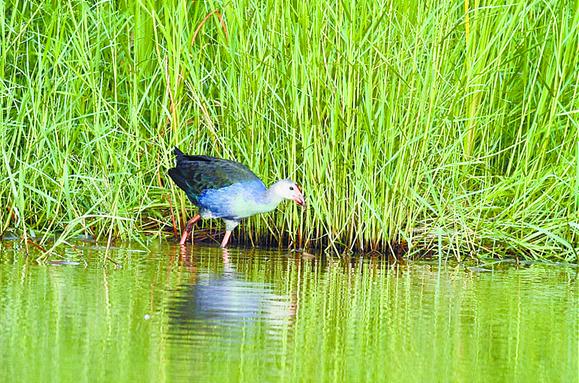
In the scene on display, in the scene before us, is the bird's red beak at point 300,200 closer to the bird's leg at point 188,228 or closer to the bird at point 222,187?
the bird at point 222,187

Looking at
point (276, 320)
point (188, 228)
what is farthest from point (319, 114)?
point (276, 320)

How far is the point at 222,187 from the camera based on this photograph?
28.0 feet

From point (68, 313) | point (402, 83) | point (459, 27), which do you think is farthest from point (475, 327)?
point (459, 27)

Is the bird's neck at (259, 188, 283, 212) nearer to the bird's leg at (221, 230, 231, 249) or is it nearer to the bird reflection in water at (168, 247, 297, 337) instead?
the bird's leg at (221, 230, 231, 249)

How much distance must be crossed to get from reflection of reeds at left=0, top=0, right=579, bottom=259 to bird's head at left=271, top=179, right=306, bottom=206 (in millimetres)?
128

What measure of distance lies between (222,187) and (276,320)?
2854mm

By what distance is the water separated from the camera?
475 centimetres

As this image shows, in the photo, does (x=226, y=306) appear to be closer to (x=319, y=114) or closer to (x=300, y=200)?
(x=300, y=200)

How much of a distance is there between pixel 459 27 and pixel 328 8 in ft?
3.48

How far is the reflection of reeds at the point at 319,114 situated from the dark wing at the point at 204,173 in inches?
8.7

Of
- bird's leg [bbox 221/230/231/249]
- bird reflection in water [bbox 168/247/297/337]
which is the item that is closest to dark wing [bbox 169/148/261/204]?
bird's leg [bbox 221/230/231/249]

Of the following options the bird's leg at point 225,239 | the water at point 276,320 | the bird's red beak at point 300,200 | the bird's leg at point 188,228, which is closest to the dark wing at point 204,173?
the bird's leg at point 188,228

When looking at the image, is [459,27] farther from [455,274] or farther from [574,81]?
[455,274]

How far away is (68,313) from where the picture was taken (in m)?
5.64
